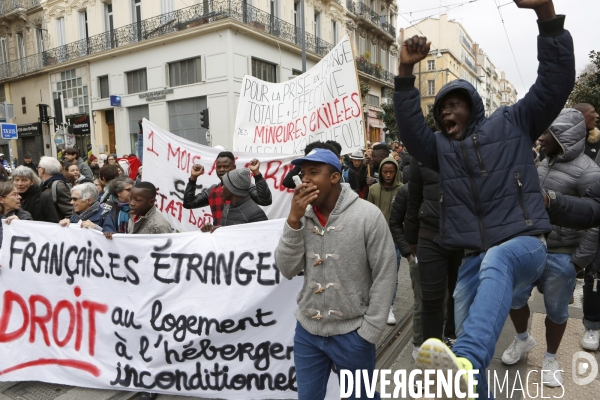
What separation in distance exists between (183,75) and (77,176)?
52.1 feet

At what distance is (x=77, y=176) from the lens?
662 centimetres

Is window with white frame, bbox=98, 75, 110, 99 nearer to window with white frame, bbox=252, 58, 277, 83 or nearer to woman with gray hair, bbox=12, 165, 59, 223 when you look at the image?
window with white frame, bbox=252, 58, 277, 83

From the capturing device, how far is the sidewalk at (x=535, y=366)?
2936mm

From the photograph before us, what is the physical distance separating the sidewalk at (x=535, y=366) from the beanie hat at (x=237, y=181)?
1.88 metres

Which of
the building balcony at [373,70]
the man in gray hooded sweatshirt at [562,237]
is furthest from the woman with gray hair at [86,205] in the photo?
the building balcony at [373,70]

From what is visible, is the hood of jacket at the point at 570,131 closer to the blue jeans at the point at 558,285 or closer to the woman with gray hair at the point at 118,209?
the blue jeans at the point at 558,285

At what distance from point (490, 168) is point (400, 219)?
172cm

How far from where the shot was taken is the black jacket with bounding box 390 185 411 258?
3.73 meters

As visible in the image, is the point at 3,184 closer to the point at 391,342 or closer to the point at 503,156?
the point at 391,342

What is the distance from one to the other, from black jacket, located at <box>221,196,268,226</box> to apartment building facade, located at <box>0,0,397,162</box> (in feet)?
47.2

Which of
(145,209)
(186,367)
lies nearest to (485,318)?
(186,367)

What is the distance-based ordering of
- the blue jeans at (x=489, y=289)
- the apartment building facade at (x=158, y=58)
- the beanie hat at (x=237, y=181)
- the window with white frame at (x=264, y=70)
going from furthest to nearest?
the window with white frame at (x=264, y=70)
the apartment building facade at (x=158, y=58)
the beanie hat at (x=237, y=181)
the blue jeans at (x=489, y=289)

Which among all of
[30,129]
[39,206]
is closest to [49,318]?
[39,206]

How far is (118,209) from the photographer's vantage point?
4.18m
